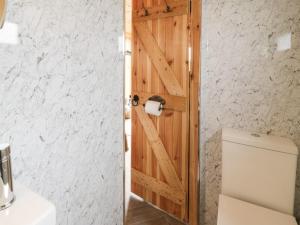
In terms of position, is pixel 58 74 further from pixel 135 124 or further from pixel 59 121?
pixel 135 124

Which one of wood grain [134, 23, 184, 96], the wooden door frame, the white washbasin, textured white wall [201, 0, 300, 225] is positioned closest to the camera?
the white washbasin

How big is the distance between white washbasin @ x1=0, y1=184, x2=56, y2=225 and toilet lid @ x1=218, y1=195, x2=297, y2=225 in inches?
37.8

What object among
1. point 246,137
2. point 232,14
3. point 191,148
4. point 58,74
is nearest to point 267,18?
point 232,14

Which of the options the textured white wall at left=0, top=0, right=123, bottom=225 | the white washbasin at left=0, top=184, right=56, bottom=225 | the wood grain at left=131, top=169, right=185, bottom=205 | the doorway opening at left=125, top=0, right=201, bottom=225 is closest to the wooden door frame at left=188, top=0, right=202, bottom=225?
the doorway opening at left=125, top=0, right=201, bottom=225

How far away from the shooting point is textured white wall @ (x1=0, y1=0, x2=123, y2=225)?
Result: 894 mm

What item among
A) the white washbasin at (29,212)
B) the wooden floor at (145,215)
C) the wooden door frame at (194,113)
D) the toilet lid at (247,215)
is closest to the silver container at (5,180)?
the white washbasin at (29,212)

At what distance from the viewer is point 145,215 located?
2.26 m

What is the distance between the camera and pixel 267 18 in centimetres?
158

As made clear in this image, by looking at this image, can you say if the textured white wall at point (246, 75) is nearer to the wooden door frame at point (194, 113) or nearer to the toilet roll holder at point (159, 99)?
the wooden door frame at point (194, 113)

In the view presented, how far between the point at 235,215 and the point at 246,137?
46 centimetres

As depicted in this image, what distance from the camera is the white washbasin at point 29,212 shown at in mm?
630

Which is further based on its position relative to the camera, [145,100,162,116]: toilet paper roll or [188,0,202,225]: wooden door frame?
[145,100,162,116]: toilet paper roll

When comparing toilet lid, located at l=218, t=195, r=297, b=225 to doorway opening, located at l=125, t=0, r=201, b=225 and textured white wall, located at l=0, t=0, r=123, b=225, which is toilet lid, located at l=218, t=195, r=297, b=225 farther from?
textured white wall, located at l=0, t=0, r=123, b=225

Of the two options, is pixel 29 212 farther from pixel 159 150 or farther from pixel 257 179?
pixel 159 150
